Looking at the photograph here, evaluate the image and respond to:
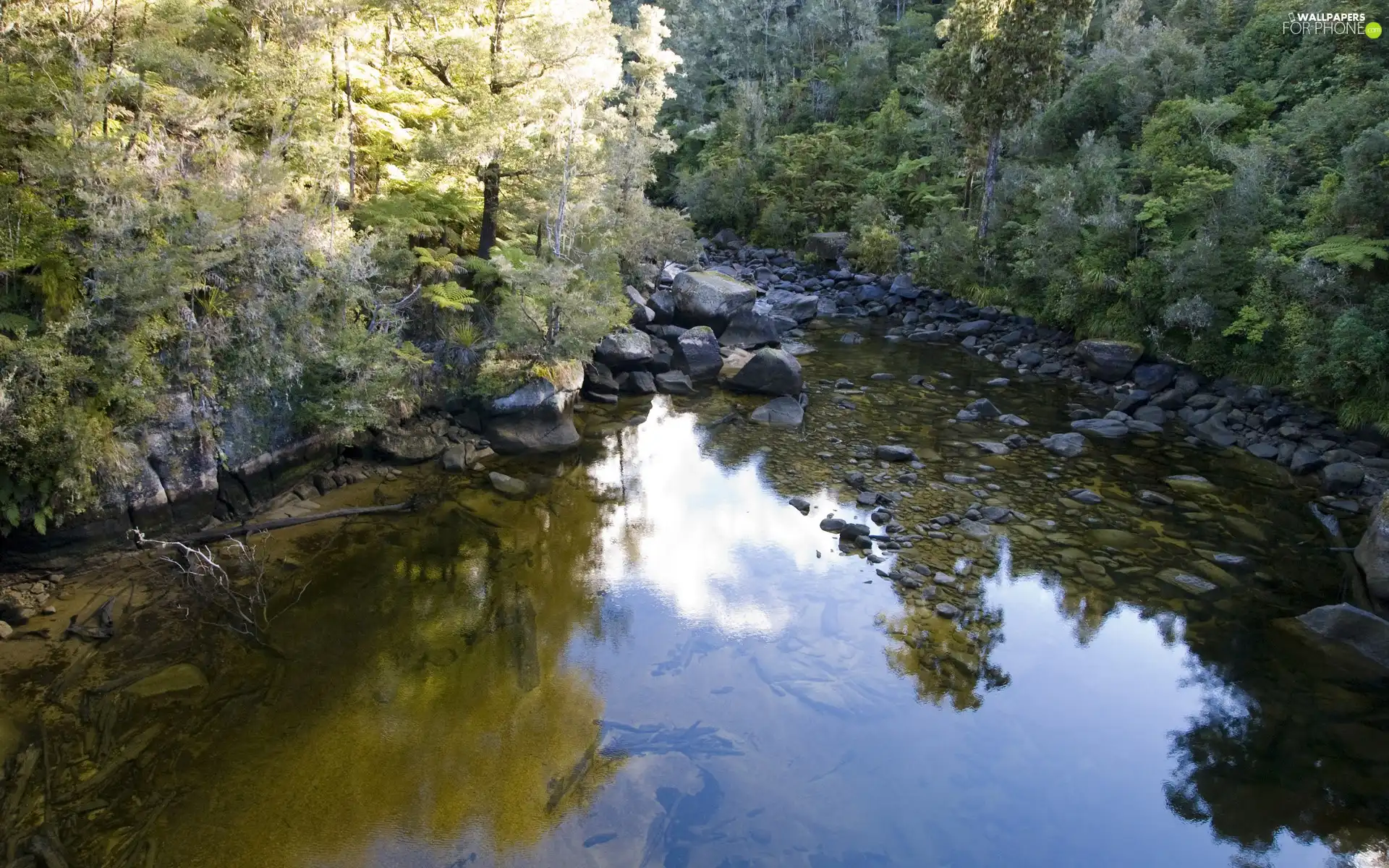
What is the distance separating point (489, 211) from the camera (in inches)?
680

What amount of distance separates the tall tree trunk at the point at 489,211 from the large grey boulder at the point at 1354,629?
15.2 m

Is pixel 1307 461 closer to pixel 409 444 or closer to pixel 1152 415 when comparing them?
pixel 1152 415

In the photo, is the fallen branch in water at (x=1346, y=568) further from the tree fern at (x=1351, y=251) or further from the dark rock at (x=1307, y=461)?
the tree fern at (x=1351, y=251)

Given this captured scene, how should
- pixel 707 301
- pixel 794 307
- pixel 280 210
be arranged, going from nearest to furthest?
pixel 280 210 < pixel 707 301 < pixel 794 307

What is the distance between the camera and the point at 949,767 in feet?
27.0

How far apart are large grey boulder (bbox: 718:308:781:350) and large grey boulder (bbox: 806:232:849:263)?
11378 millimetres

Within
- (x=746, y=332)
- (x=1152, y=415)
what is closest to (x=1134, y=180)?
(x=1152, y=415)

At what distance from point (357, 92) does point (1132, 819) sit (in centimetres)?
1745

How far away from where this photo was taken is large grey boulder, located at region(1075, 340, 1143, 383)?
2006 centimetres

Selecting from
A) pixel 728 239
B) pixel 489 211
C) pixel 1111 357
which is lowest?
pixel 1111 357

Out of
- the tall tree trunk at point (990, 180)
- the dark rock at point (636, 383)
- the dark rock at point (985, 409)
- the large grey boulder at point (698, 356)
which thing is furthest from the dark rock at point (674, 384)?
the tall tree trunk at point (990, 180)

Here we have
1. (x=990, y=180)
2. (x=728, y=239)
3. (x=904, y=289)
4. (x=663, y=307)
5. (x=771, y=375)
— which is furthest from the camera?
(x=728, y=239)

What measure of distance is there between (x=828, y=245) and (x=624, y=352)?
55.6 feet

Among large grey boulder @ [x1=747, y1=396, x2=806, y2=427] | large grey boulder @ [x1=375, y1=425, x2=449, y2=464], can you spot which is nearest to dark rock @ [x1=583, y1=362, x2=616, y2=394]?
large grey boulder @ [x1=747, y1=396, x2=806, y2=427]
